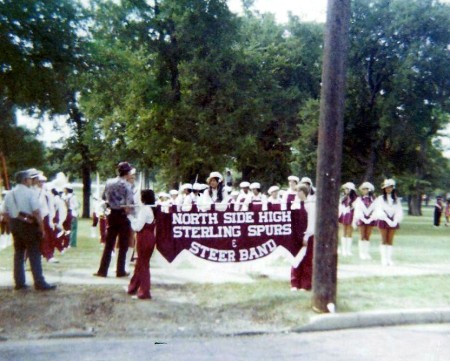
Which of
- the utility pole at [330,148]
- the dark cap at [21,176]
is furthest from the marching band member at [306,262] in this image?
the dark cap at [21,176]

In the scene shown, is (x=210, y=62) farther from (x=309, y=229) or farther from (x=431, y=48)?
(x=309, y=229)

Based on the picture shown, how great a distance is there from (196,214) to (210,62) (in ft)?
86.6

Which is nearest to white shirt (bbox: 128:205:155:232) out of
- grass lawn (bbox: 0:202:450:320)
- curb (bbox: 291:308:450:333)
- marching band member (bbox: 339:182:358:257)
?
grass lawn (bbox: 0:202:450:320)

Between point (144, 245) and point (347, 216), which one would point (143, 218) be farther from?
point (347, 216)

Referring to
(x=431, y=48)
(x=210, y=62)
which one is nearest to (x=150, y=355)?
(x=210, y=62)

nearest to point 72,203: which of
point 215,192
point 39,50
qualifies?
point 39,50

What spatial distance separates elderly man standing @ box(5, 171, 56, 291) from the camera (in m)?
9.38

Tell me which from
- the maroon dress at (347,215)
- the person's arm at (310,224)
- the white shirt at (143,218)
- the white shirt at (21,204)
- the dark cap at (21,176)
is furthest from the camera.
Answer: the maroon dress at (347,215)

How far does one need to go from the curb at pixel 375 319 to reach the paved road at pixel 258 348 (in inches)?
7.7

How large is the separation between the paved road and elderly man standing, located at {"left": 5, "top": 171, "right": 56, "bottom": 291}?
2.24 metres

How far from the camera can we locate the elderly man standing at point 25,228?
9375 mm

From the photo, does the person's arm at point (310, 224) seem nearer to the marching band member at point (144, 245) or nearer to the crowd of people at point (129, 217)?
the crowd of people at point (129, 217)

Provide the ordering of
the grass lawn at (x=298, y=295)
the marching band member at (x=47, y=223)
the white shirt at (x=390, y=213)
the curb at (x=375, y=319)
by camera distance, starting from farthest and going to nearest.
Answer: the white shirt at (x=390, y=213) < the marching band member at (x=47, y=223) < the grass lawn at (x=298, y=295) < the curb at (x=375, y=319)

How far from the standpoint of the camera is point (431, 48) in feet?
131
